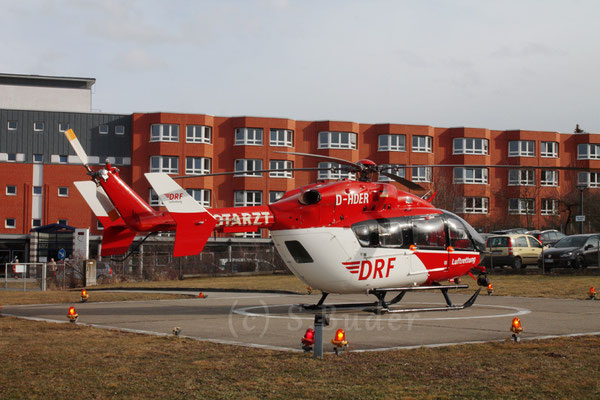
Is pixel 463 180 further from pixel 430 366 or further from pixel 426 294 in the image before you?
pixel 430 366

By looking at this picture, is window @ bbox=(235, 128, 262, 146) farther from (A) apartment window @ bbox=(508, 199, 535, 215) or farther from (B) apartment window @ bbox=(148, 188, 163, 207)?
(A) apartment window @ bbox=(508, 199, 535, 215)

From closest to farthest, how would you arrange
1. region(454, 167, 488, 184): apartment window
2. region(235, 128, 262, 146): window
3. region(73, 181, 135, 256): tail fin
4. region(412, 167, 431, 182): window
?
region(73, 181, 135, 256): tail fin → region(235, 128, 262, 146): window → region(412, 167, 431, 182): window → region(454, 167, 488, 184): apartment window

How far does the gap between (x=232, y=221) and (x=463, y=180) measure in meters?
59.3

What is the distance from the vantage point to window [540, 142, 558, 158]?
245 ft

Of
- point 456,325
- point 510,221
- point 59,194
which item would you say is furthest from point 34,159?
point 456,325

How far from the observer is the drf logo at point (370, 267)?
53.4 feet

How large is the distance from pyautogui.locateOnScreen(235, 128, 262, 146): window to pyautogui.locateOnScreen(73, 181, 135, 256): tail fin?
1982 inches

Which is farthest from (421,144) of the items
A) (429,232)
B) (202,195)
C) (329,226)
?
(329,226)

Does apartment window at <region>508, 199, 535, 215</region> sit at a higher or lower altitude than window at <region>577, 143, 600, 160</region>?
lower

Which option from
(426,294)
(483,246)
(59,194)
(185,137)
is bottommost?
(426,294)

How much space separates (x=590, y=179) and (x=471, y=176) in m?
15.5

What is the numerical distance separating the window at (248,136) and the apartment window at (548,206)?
3290 cm

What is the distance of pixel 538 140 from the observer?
74.2 meters

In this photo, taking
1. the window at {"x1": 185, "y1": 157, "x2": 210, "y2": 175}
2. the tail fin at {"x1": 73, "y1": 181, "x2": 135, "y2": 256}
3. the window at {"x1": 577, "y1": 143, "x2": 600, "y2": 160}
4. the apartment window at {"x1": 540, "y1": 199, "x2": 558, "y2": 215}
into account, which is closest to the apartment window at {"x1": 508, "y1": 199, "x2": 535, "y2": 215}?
the apartment window at {"x1": 540, "y1": 199, "x2": 558, "y2": 215}
